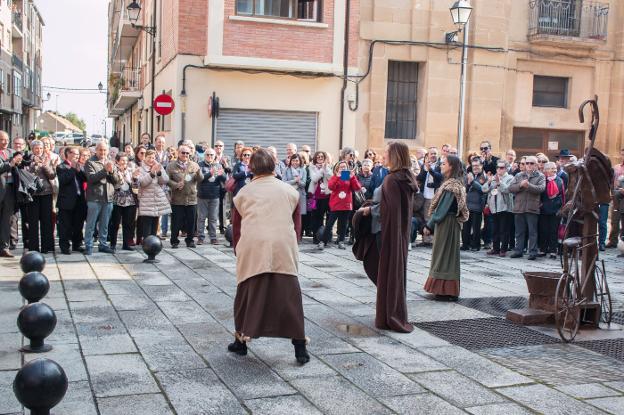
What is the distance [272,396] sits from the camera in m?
5.47

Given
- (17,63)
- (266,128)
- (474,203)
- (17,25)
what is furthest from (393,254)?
(17,63)

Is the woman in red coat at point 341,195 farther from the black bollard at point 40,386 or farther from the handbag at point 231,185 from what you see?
the black bollard at point 40,386

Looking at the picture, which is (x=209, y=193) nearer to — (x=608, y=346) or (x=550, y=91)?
(x=608, y=346)

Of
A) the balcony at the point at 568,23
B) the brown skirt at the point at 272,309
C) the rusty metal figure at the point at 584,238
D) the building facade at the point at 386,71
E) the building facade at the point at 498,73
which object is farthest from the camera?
the balcony at the point at 568,23

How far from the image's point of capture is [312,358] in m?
6.50

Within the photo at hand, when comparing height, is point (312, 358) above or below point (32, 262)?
below

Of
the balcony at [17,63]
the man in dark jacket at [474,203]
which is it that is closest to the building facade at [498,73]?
the man in dark jacket at [474,203]

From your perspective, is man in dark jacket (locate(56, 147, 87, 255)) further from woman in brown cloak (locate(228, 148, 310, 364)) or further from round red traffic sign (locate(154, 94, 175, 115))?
round red traffic sign (locate(154, 94, 175, 115))

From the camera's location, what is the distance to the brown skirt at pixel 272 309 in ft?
20.4

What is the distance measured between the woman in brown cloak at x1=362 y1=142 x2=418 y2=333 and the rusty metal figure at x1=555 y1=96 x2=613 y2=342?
1.57 metres

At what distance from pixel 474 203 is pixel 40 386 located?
35.6 ft

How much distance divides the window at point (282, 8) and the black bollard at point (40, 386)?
16.9 m

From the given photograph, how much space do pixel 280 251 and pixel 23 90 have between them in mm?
65434

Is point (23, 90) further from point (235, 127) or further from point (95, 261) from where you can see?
point (95, 261)
